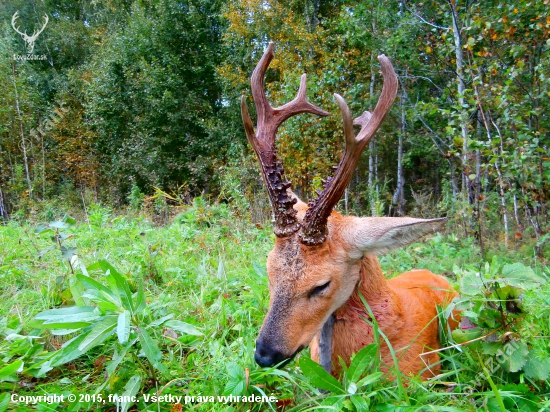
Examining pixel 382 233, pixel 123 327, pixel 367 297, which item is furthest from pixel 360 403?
pixel 123 327

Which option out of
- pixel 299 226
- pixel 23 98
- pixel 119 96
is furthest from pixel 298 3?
pixel 299 226

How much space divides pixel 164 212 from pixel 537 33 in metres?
7.92

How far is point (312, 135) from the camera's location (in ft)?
31.3

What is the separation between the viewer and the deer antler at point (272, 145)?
1.96 metres

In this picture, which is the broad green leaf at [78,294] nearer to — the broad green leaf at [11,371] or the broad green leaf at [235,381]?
the broad green leaf at [11,371]

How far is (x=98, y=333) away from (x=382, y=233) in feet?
4.64

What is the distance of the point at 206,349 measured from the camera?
2113 mm

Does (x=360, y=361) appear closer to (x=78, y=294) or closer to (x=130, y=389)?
(x=130, y=389)

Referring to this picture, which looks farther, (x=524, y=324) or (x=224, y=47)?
(x=224, y=47)

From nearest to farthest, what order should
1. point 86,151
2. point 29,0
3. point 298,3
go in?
point 298,3 → point 86,151 → point 29,0

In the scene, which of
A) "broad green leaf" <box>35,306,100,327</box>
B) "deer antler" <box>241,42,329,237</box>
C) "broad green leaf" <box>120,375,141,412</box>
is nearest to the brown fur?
"deer antler" <box>241,42,329,237</box>

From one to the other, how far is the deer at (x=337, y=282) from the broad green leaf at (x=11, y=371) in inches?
45.2

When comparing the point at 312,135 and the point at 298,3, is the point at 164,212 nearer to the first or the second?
the point at 312,135

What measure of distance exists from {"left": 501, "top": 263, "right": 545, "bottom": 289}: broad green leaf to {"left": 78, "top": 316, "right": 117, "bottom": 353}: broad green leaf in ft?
5.63
